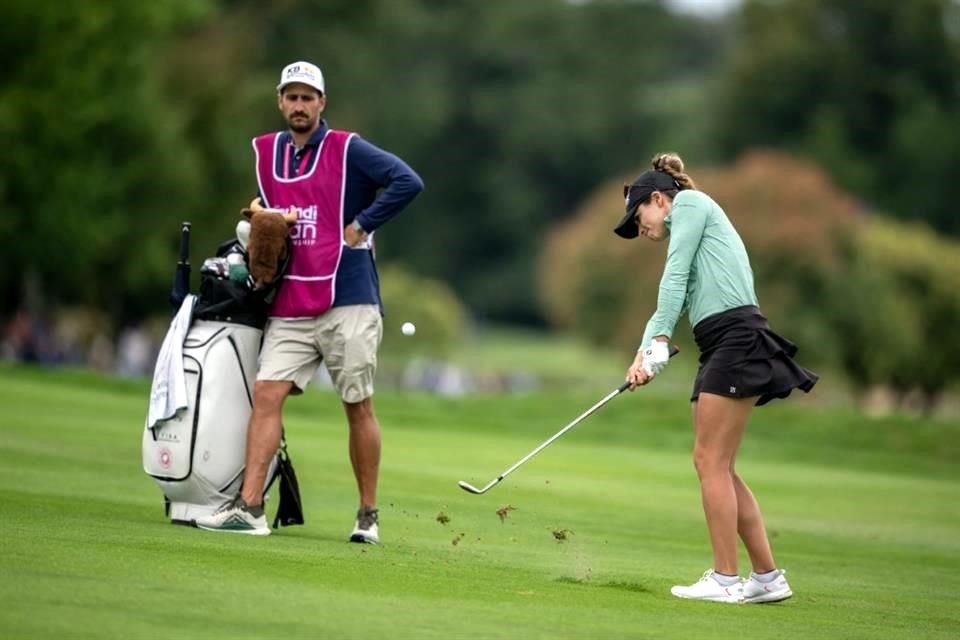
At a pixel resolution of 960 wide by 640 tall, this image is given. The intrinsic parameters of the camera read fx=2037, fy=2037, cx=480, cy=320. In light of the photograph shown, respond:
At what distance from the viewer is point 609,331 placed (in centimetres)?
7375

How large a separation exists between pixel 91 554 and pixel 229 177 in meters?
44.5

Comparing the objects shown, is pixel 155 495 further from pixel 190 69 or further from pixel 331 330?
pixel 190 69

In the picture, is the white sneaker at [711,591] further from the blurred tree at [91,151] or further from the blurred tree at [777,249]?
the blurred tree at [777,249]

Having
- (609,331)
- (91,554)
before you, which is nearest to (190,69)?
(609,331)

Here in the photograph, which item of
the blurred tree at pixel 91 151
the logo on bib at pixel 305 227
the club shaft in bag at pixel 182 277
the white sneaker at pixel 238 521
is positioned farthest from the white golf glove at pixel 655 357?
the blurred tree at pixel 91 151

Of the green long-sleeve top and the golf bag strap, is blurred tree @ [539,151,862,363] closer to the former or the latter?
the golf bag strap

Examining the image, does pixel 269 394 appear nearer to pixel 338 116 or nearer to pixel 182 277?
pixel 182 277

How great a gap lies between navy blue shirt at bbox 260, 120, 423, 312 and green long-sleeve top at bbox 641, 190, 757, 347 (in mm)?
1741

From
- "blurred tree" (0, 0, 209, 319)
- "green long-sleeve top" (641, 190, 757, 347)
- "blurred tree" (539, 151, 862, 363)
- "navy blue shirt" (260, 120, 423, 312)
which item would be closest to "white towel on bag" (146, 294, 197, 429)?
"navy blue shirt" (260, 120, 423, 312)

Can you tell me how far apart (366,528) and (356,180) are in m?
1.88

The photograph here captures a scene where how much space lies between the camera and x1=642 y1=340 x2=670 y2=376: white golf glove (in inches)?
385

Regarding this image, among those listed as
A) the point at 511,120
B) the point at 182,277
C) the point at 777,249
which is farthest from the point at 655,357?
the point at 511,120

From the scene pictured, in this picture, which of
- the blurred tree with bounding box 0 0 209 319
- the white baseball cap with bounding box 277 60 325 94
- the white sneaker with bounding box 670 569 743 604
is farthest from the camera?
the blurred tree with bounding box 0 0 209 319

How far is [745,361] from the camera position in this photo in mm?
9742
